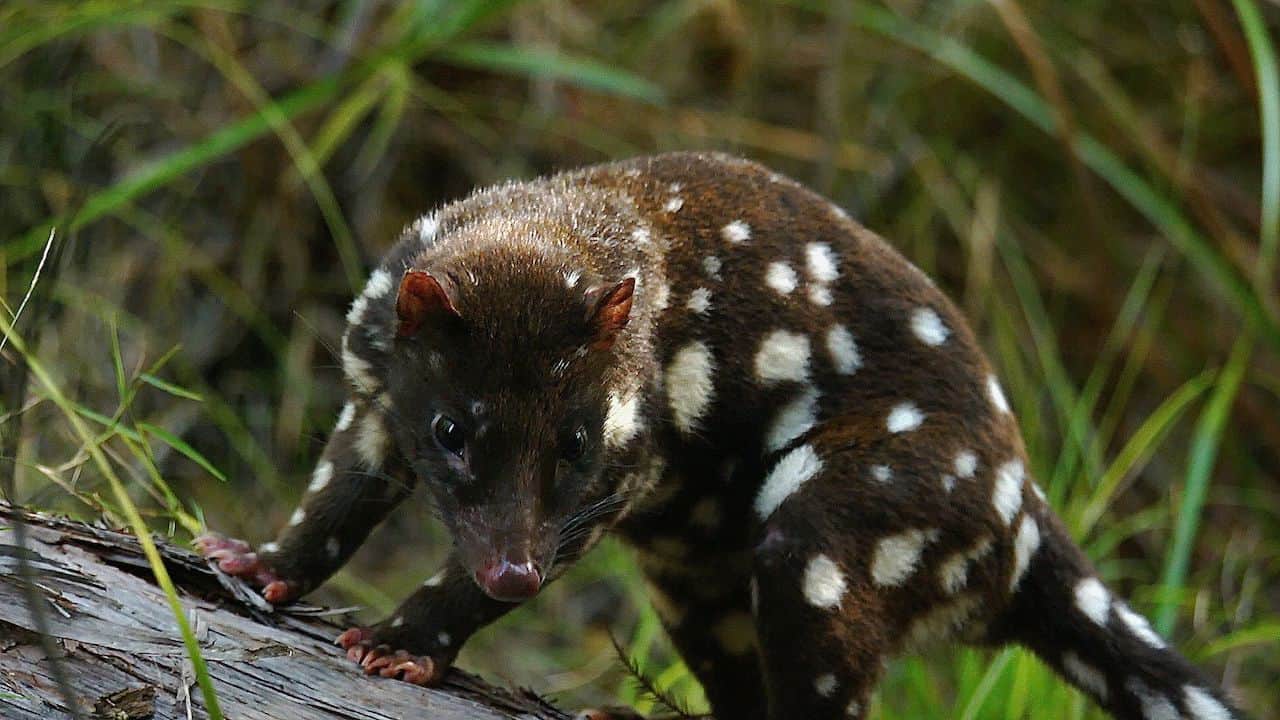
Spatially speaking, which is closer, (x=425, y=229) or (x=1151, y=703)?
(x=1151, y=703)

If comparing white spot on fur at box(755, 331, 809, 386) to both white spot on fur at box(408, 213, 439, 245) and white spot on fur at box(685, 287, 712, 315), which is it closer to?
white spot on fur at box(685, 287, 712, 315)

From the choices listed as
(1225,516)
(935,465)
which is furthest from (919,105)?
(935,465)

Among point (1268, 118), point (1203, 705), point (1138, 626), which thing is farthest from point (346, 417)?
point (1268, 118)

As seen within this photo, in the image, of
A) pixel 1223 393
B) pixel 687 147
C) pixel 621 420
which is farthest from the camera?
pixel 687 147

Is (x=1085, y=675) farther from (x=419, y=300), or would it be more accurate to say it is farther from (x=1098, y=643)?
(x=419, y=300)

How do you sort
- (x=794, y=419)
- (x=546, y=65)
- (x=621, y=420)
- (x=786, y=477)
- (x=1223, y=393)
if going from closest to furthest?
(x=621, y=420)
(x=786, y=477)
(x=794, y=419)
(x=1223, y=393)
(x=546, y=65)

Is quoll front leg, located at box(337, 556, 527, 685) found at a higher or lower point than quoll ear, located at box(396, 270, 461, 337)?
lower

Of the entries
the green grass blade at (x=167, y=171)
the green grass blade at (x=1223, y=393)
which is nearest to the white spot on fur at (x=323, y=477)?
the green grass blade at (x=167, y=171)

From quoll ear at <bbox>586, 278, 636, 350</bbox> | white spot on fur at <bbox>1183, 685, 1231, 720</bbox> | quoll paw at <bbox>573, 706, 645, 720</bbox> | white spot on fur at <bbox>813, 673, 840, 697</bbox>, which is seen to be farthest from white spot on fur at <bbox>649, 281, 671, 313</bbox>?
white spot on fur at <bbox>1183, 685, 1231, 720</bbox>
